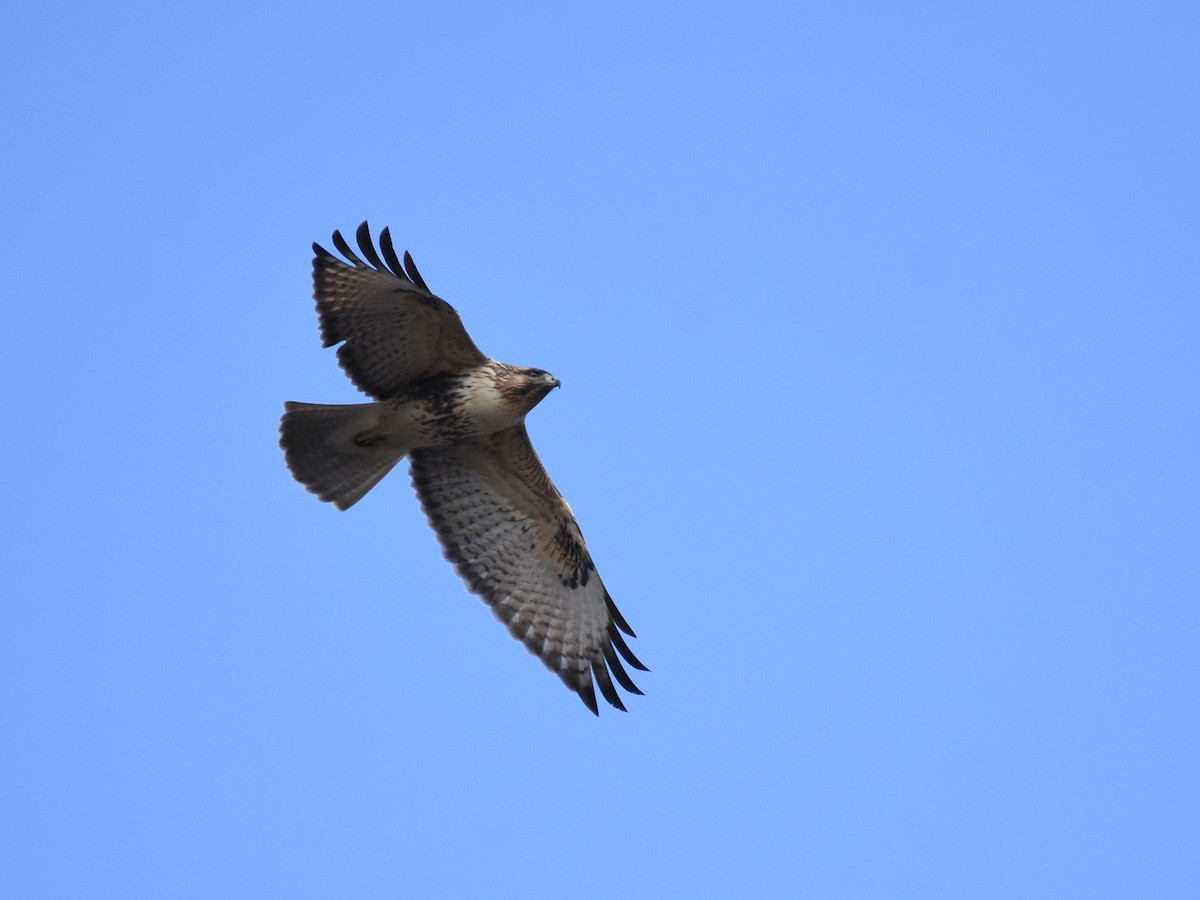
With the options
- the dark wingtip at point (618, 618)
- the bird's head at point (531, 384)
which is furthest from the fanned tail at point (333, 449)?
the dark wingtip at point (618, 618)

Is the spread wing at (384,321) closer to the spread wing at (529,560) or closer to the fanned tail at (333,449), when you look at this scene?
the fanned tail at (333,449)

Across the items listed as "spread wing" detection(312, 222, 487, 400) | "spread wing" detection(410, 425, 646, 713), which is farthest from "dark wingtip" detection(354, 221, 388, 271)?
"spread wing" detection(410, 425, 646, 713)

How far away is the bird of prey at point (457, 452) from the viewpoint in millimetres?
9484

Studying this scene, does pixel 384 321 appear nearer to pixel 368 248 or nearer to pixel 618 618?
pixel 368 248

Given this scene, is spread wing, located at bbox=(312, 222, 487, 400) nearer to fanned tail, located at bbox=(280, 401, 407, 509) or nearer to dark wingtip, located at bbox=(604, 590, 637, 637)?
fanned tail, located at bbox=(280, 401, 407, 509)

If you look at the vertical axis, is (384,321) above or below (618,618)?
above

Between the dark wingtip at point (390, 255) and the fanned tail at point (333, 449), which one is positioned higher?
the dark wingtip at point (390, 255)

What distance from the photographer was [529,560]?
414 inches

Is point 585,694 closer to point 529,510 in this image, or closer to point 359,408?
point 529,510

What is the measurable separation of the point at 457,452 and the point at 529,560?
91 cm

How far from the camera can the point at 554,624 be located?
34.2 feet

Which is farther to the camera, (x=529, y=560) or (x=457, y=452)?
(x=529, y=560)

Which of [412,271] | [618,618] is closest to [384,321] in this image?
[412,271]

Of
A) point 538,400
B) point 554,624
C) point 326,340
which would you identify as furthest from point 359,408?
point 554,624
